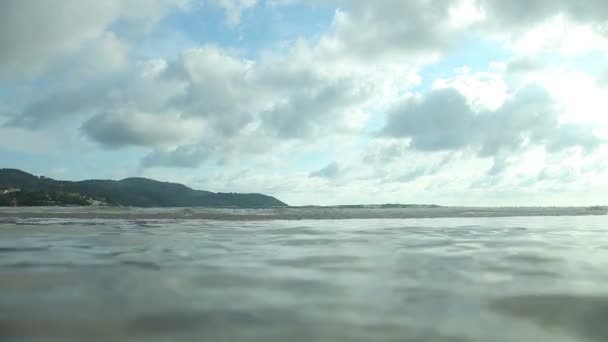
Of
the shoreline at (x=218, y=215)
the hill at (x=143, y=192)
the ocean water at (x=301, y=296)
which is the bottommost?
the ocean water at (x=301, y=296)

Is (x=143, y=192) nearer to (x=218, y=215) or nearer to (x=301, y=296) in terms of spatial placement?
(x=218, y=215)

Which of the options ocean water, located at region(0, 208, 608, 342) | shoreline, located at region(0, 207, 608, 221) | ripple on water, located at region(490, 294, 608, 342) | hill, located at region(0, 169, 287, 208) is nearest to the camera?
ocean water, located at region(0, 208, 608, 342)

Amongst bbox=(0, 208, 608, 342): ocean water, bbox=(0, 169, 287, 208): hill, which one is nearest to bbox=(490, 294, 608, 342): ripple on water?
bbox=(0, 208, 608, 342): ocean water

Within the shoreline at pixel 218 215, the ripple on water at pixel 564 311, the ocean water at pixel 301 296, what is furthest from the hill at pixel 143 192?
the ripple on water at pixel 564 311

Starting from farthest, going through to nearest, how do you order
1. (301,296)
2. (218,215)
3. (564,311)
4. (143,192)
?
(143,192) < (218,215) < (301,296) < (564,311)

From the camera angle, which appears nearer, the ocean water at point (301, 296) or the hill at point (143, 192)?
the ocean water at point (301, 296)

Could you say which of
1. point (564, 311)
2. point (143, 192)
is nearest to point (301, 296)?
point (564, 311)

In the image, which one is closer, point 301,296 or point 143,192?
point 301,296

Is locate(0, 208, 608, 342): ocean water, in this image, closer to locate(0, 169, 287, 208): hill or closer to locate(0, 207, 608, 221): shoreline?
locate(0, 207, 608, 221): shoreline

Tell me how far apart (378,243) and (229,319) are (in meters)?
6.84

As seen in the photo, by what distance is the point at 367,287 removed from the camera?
4957 mm

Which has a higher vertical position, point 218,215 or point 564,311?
point 218,215

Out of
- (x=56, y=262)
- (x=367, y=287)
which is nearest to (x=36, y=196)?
(x=56, y=262)

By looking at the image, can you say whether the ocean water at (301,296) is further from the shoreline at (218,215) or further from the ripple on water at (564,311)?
the shoreline at (218,215)
